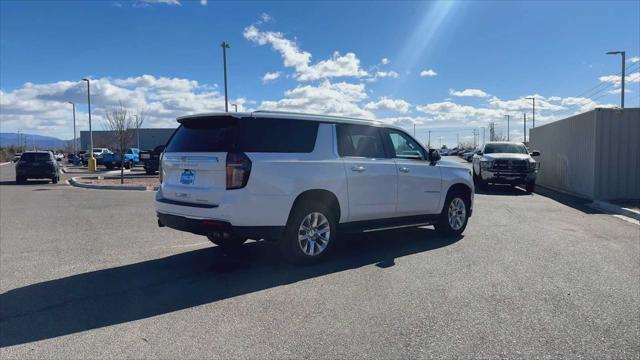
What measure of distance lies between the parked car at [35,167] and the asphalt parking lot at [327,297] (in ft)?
55.9

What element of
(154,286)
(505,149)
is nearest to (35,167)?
(505,149)

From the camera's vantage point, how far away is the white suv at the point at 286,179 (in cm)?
576

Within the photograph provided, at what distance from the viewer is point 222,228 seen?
5.71 metres

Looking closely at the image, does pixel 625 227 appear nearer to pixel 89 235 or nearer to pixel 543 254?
pixel 543 254

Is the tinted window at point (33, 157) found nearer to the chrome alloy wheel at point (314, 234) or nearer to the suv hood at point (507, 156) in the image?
the suv hood at point (507, 156)

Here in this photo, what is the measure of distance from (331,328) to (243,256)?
303 centimetres

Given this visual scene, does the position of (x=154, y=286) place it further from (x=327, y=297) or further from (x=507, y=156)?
(x=507, y=156)

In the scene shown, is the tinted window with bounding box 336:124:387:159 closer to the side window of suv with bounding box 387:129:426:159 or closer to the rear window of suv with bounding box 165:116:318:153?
the side window of suv with bounding box 387:129:426:159

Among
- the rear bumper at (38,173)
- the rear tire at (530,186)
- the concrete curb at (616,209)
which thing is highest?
the rear bumper at (38,173)

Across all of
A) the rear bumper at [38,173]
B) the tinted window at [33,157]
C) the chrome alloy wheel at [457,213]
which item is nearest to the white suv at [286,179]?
the chrome alloy wheel at [457,213]

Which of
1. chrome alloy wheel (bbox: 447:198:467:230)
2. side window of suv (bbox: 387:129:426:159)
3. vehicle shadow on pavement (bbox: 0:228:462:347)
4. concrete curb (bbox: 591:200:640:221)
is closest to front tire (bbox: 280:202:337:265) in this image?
vehicle shadow on pavement (bbox: 0:228:462:347)

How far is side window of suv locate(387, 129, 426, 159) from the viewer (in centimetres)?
773

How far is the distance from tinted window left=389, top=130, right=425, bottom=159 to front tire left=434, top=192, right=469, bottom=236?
3.38 feet

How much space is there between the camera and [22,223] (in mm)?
10320
